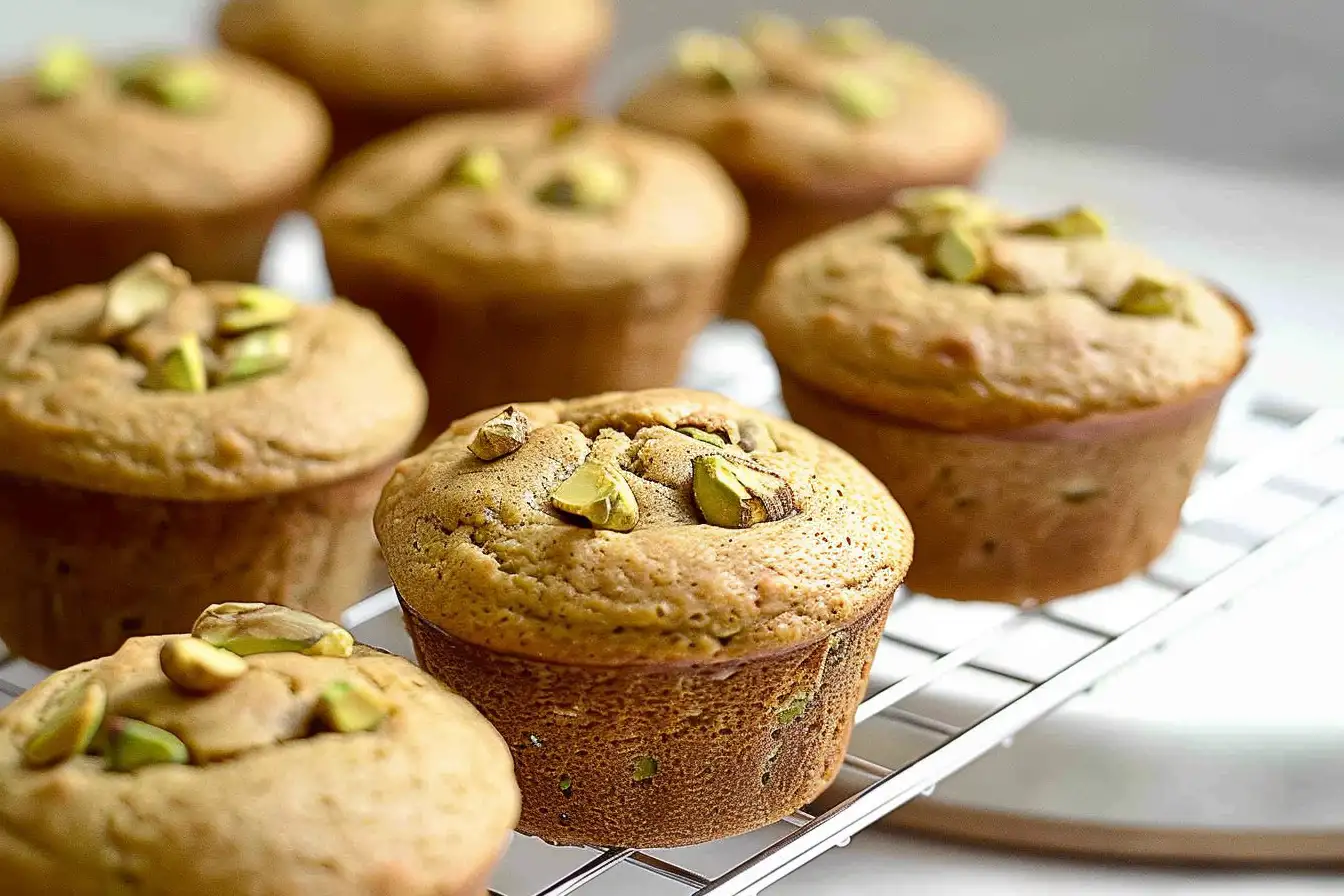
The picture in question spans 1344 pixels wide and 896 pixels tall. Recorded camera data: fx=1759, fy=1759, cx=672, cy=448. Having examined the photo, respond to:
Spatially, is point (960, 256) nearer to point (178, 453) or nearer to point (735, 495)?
point (735, 495)

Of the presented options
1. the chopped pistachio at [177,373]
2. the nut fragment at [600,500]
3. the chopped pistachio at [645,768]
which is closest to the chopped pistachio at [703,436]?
the nut fragment at [600,500]

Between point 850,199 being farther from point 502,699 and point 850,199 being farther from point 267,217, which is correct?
point 502,699

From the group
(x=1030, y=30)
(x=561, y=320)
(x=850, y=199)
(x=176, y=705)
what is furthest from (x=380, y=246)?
(x=1030, y=30)

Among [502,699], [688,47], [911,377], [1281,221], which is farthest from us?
[1281,221]

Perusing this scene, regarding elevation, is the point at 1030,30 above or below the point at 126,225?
above

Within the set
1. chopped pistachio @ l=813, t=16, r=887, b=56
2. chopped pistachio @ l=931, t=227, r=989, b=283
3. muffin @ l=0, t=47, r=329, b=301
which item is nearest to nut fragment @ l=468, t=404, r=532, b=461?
chopped pistachio @ l=931, t=227, r=989, b=283

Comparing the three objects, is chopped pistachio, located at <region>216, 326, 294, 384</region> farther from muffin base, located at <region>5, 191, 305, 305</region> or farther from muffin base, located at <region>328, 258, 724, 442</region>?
muffin base, located at <region>5, 191, 305, 305</region>
